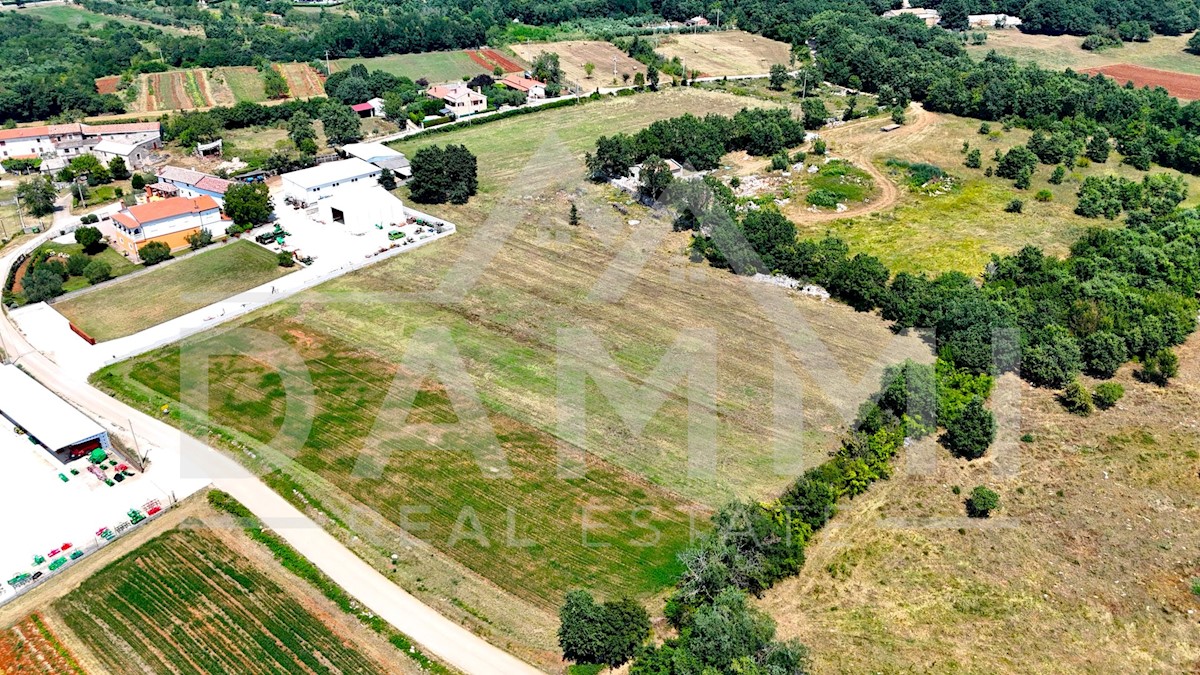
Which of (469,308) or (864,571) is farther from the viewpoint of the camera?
(469,308)

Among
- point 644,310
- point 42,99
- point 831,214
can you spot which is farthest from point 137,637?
point 42,99

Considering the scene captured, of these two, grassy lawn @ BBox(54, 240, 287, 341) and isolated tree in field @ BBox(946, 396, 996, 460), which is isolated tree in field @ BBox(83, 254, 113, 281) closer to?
grassy lawn @ BBox(54, 240, 287, 341)

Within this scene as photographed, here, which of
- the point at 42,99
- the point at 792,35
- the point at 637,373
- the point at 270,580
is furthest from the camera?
the point at 792,35

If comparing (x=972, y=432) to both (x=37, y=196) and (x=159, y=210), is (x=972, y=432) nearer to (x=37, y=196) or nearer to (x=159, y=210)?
(x=159, y=210)

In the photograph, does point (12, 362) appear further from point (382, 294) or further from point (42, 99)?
point (42, 99)

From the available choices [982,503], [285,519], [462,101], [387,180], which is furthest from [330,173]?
[982,503]

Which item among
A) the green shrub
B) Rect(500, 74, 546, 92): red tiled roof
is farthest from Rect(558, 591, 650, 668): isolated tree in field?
Rect(500, 74, 546, 92): red tiled roof
